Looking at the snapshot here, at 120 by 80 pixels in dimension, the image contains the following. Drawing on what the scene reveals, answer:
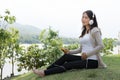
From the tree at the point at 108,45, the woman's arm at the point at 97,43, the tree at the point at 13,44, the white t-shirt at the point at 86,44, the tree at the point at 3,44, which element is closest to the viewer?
the woman's arm at the point at 97,43

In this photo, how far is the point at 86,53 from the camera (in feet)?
23.4

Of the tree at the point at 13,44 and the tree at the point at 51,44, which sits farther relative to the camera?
the tree at the point at 51,44

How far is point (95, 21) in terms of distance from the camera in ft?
24.6

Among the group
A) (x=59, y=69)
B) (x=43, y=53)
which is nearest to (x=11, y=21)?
(x=43, y=53)

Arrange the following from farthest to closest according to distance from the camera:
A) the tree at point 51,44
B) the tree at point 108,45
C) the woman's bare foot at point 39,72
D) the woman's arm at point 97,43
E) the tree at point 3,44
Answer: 1. the tree at point 108,45
2. the tree at point 51,44
3. the tree at point 3,44
4. the woman's bare foot at point 39,72
5. the woman's arm at point 97,43

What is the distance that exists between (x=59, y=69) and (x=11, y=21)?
29.7 ft

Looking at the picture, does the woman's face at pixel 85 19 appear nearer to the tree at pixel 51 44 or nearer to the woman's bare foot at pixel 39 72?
the woman's bare foot at pixel 39 72

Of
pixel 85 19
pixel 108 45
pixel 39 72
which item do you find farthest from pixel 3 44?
pixel 85 19

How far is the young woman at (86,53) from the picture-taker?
23.8 feet

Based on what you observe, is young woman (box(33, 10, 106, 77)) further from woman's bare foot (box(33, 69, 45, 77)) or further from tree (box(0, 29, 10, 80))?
tree (box(0, 29, 10, 80))

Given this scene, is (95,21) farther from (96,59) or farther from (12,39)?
(12,39)

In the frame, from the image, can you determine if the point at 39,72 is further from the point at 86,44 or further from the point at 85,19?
the point at 85,19

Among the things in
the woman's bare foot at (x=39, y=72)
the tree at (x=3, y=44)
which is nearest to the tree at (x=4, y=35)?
the tree at (x=3, y=44)

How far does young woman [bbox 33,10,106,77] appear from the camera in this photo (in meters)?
7.24
